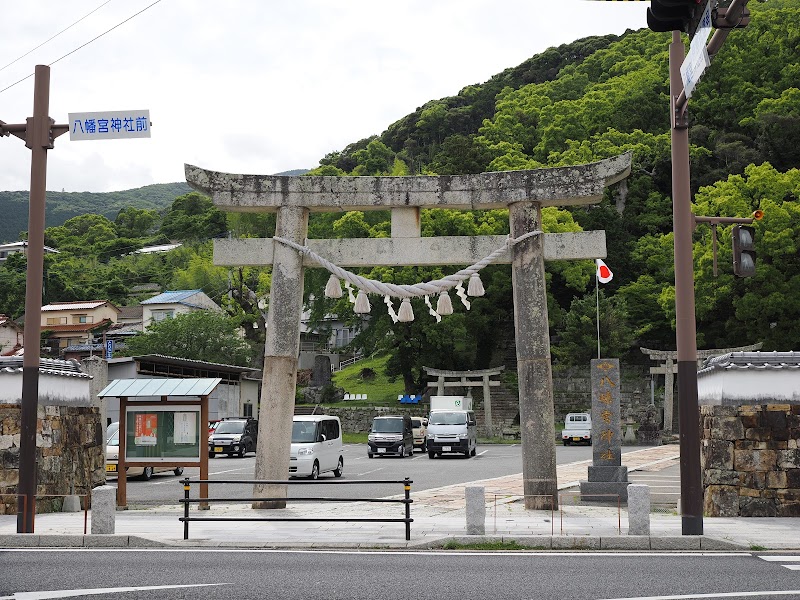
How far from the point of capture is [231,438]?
38.1 metres

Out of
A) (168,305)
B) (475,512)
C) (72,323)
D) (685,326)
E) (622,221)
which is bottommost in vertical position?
(475,512)

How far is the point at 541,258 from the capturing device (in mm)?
17000

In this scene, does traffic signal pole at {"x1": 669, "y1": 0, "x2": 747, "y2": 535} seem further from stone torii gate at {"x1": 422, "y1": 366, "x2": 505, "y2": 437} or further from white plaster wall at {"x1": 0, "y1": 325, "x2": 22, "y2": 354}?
white plaster wall at {"x1": 0, "y1": 325, "x2": 22, "y2": 354}

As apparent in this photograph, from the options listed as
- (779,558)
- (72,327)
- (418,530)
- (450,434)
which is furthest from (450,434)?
(72,327)

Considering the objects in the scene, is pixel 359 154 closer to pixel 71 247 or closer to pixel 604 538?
pixel 71 247

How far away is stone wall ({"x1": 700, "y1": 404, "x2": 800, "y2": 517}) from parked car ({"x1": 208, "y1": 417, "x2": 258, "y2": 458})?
25.1 m

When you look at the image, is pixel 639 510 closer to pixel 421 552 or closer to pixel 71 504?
pixel 421 552

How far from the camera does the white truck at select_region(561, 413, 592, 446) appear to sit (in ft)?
150

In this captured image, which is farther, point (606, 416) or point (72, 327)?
point (72, 327)

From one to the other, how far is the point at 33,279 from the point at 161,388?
17.1 ft

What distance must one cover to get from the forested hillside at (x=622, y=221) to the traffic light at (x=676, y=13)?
137ft

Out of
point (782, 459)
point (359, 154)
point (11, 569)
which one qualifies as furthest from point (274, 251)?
point (359, 154)

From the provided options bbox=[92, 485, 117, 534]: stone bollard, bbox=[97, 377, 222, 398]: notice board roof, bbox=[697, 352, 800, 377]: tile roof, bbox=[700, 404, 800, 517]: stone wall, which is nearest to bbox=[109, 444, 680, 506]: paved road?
bbox=[97, 377, 222, 398]: notice board roof

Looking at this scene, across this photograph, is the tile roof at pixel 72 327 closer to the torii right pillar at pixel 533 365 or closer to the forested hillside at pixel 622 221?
the forested hillside at pixel 622 221
